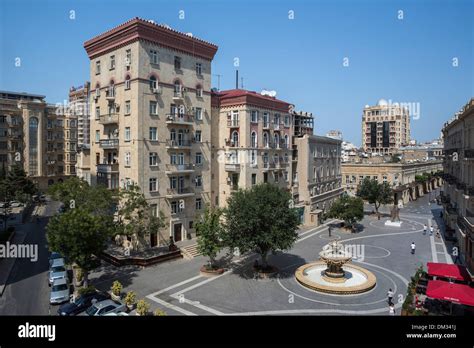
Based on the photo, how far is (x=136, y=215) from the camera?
34.0 metres

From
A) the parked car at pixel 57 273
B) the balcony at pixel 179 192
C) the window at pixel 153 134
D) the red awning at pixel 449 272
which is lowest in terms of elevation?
the parked car at pixel 57 273

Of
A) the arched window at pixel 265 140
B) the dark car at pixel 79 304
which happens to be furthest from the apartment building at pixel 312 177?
the dark car at pixel 79 304

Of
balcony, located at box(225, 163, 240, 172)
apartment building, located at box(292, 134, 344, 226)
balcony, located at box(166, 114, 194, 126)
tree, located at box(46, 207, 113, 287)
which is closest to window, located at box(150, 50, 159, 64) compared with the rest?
balcony, located at box(166, 114, 194, 126)

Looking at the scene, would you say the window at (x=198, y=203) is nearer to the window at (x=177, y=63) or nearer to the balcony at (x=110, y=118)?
the balcony at (x=110, y=118)

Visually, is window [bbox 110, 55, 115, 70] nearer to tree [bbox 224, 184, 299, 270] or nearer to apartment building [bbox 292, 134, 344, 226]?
tree [bbox 224, 184, 299, 270]

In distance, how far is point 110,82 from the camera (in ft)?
123

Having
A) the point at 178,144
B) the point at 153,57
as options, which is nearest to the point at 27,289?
the point at 178,144

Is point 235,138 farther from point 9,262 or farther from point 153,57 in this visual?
point 9,262

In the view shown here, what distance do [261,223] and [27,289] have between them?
19.1 meters

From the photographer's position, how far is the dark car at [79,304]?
21.7m

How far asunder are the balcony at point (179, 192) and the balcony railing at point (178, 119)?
24.5ft
